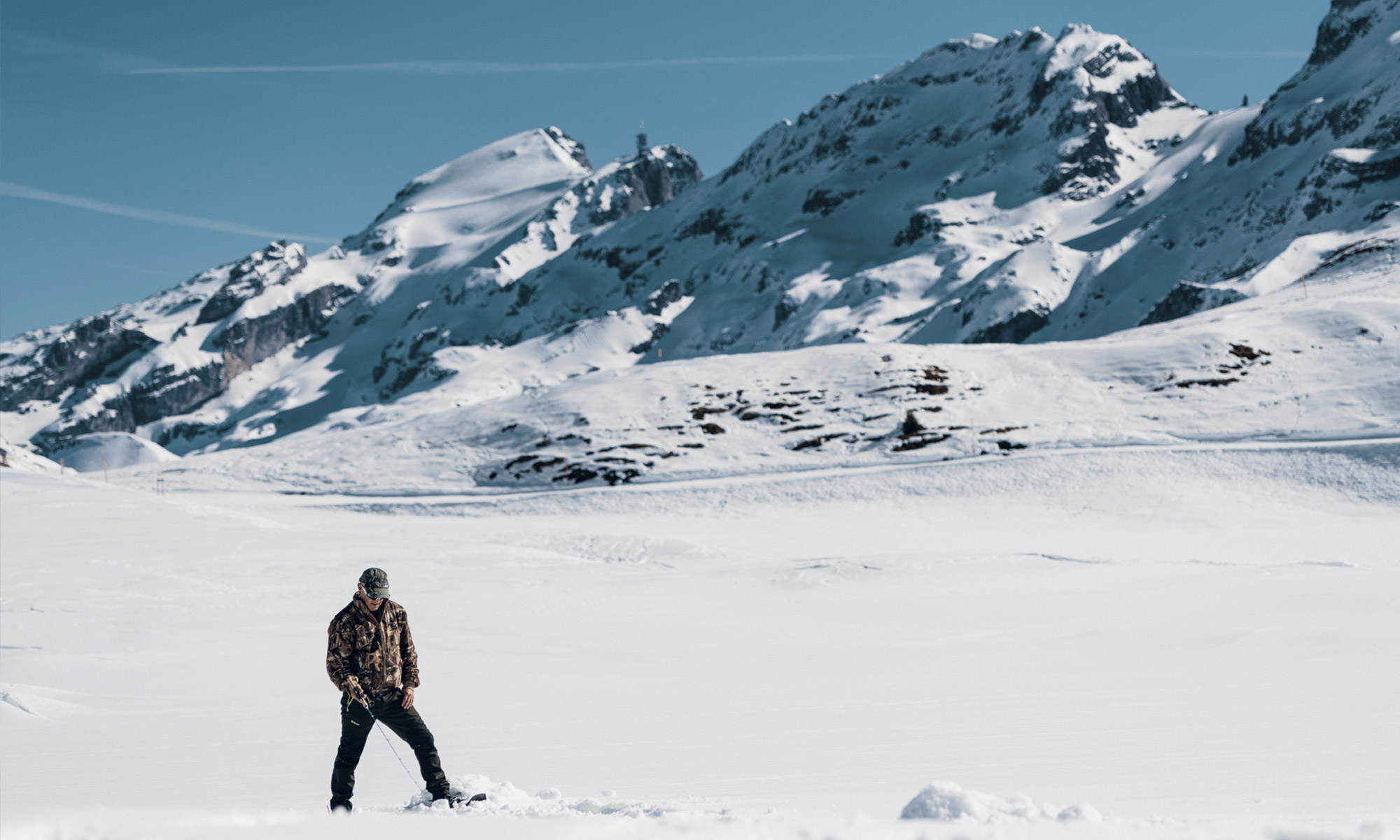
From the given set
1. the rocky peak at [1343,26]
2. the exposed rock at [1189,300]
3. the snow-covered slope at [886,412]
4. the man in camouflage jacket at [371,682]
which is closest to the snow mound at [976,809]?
the man in camouflage jacket at [371,682]

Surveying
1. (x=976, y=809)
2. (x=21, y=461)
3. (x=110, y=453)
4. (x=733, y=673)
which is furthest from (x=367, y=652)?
(x=110, y=453)

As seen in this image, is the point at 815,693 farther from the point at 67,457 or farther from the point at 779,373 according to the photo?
the point at 67,457

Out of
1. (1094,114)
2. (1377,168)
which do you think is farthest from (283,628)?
(1094,114)

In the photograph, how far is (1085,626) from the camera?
43.0ft

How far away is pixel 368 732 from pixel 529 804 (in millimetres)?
1235

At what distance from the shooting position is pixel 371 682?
620 centimetres

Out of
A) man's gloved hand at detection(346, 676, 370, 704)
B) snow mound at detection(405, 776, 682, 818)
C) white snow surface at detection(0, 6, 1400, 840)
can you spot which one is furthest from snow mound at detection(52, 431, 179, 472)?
snow mound at detection(405, 776, 682, 818)

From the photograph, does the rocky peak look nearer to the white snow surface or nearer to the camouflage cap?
the white snow surface

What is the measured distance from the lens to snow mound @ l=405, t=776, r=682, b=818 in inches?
213

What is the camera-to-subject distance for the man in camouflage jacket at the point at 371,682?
6117mm

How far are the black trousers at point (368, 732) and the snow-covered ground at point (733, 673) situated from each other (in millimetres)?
250

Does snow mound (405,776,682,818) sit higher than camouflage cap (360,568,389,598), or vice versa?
camouflage cap (360,568,389,598)

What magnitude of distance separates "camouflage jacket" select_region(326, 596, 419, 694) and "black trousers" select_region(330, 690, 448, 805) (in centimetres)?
11

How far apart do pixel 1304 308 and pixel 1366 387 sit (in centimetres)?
1149
